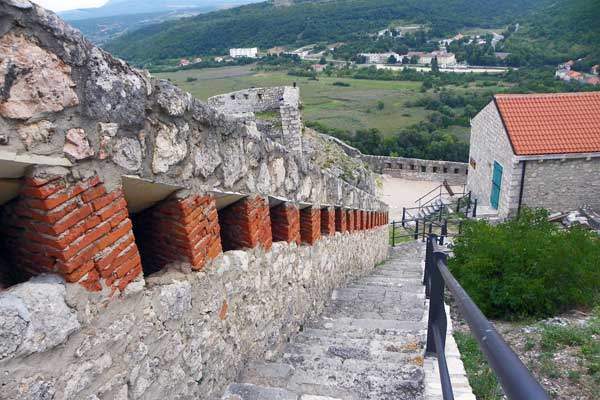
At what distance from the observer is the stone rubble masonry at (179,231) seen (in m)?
2.38

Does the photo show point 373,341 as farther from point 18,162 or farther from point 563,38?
point 563,38

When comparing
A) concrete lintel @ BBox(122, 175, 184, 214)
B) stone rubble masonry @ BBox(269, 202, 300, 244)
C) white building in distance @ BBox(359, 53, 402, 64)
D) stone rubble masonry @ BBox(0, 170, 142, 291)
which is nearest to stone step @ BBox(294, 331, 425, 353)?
stone rubble masonry @ BBox(269, 202, 300, 244)

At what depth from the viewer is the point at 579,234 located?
8.20 meters

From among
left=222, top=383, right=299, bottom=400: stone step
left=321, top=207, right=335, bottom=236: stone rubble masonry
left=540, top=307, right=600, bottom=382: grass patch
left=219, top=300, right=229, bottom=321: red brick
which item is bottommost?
left=540, top=307, right=600, bottom=382: grass patch

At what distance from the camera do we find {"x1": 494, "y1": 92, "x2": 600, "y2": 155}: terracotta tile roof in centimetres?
1580

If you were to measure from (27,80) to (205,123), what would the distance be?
106 cm

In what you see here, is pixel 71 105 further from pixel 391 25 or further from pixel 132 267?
pixel 391 25

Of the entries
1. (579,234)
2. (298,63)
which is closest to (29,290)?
(579,234)

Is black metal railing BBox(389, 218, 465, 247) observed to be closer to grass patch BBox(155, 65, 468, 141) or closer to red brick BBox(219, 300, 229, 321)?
red brick BBox(219, 300, 229, 321)

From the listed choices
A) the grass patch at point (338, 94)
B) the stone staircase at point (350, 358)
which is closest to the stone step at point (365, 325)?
the stone staircase at point (350, 358)

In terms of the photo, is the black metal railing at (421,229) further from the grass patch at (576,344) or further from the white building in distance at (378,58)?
the white building in distance at (378,58)

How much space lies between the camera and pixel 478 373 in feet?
12.9

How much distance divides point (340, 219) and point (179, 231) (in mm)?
Result: 3989

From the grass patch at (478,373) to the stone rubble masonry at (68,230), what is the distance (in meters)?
2.25
